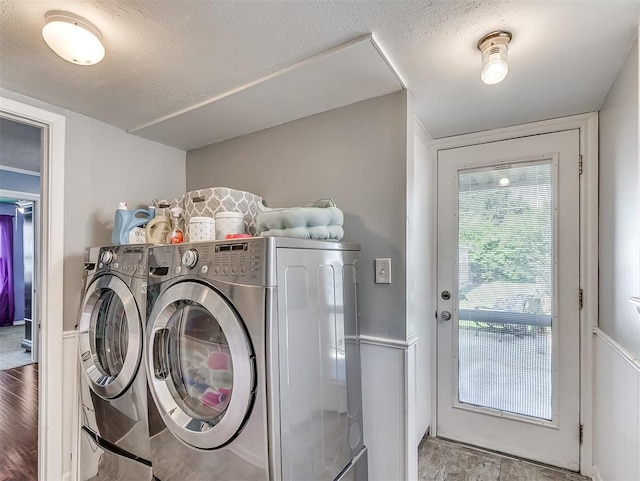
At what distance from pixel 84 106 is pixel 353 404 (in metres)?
2.10

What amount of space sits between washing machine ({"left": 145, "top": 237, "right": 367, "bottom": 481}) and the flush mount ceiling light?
2.50 ft

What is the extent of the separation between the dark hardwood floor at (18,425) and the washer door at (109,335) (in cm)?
99

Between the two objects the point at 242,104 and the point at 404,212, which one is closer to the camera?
the point at 404,212

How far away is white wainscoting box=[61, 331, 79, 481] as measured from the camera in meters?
1.74

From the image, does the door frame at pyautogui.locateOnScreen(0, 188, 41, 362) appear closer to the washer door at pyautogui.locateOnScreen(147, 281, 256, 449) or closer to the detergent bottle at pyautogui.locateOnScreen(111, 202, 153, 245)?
the detergent bottle at pyautogui.locateOnScreen(111, 202, 153, 245)

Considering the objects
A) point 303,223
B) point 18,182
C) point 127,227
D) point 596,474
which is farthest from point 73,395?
point 18,182

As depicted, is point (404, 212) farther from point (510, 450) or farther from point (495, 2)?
point (510, 450)

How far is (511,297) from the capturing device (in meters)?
2.08

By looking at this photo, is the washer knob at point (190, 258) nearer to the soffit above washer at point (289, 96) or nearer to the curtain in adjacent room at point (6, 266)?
the soffit above washer at point (289, 96)

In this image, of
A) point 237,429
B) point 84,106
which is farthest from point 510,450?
point 84,106

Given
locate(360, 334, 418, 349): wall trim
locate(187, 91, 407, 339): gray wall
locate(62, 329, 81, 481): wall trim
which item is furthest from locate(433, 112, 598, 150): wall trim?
locate(62, 329, 81, 481): wall trim

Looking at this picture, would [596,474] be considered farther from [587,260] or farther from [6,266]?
[6,266]

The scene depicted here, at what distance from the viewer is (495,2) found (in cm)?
106

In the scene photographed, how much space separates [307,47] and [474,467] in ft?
7.98
